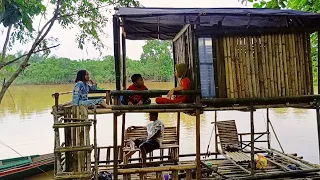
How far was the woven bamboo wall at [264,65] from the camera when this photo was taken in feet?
16.5

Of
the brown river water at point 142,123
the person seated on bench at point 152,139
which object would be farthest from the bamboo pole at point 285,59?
the brown river water at point 142,123

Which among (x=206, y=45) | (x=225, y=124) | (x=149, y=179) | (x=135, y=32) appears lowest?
(x=149, y=179)

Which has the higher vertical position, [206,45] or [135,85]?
[206,45]

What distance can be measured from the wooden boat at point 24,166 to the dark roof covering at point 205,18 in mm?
4718

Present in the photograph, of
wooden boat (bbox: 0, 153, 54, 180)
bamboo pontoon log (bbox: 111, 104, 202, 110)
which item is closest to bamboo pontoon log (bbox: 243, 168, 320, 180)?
Result: bamboo pontoon log (bbox: 111, 104, 202, 110)

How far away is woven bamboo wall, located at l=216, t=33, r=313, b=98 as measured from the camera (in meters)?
5.02

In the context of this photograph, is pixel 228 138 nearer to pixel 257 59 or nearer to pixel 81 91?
pixel 257 59

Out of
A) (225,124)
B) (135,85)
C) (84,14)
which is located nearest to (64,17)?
(84,14)

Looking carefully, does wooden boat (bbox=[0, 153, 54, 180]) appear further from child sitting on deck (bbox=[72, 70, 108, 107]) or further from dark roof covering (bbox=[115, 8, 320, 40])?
dark roof covering (bbox=[115, 8, 320, 40])

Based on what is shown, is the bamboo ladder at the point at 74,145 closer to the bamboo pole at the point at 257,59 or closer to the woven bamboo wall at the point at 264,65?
the woven bamboo wall at the point at 264,65

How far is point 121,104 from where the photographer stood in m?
4.81

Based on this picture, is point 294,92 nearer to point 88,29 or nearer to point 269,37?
point 269,37

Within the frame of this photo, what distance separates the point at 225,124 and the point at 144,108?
3.62 meters

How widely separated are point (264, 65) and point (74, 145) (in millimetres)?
2989
